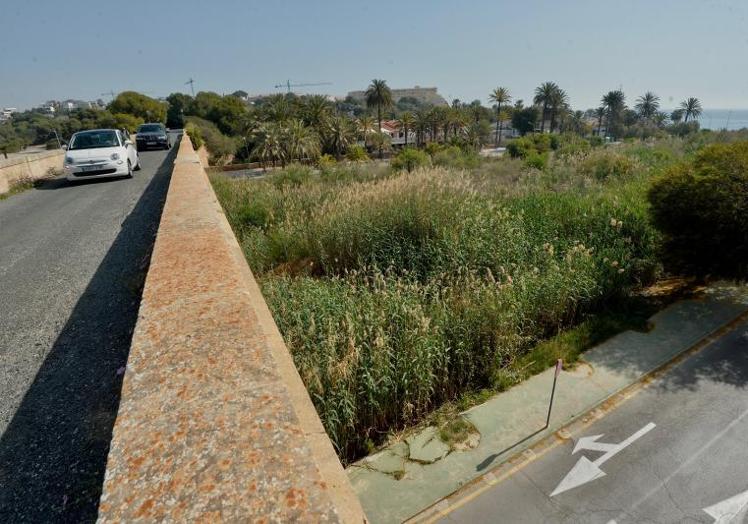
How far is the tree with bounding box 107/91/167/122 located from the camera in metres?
56.4

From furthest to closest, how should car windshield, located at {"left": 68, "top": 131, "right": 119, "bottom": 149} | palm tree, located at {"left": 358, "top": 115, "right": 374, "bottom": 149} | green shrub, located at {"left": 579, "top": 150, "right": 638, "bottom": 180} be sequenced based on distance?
1. palm tree, located at {"left": 358, "top": 115, "right": 374, "bottom": 149}
2. green shrub, located at {"left": 579, "top": 150, "right": 638, "bottom": 180}
3. car windshield, located at {"left": 68, "top": 131, "right": 119, "bottom": 149}

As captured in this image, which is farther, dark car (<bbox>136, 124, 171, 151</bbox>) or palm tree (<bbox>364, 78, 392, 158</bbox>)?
palm tree (<bbox>364, 78, 392, 158</bbox>)

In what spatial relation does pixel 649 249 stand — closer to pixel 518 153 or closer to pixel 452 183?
pixel 452 183

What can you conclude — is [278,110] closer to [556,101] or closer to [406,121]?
[406,121]

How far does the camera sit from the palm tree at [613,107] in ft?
317

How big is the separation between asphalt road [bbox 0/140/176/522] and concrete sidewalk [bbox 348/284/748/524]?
2126 millimetres

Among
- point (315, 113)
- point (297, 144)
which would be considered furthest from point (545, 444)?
point (315, 113)

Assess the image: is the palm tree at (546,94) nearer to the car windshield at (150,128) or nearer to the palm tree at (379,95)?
the palm tree at (379,95)

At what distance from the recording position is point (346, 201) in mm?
8320

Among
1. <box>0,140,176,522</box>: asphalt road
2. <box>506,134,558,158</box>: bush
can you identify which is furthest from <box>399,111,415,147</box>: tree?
<box>0,140,176,522</box>: asphalt road

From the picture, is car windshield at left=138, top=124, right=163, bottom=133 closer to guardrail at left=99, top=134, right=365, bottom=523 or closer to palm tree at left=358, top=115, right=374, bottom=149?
guardrail at left=99, top=134, right=365, bottom=523

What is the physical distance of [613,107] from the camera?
100 m

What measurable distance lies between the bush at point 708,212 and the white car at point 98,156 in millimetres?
13441

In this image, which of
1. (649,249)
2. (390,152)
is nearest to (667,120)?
(390,152)
